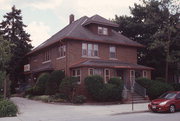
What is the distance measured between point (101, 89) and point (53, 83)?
569 cm

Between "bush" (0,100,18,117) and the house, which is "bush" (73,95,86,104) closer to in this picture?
the house

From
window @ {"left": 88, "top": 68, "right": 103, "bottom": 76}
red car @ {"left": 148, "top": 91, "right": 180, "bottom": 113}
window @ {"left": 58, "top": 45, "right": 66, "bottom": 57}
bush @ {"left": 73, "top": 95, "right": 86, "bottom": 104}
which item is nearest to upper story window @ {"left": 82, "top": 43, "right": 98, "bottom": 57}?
window @ {"left": 58, "top": 45, "right": 66, "bottom": 57}

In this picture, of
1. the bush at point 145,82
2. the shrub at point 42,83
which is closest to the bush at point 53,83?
the shrub at point 42,83

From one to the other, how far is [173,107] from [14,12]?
30616 millimetres

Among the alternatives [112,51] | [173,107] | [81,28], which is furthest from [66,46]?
[173,107]

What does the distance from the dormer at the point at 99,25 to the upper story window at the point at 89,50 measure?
239 cm

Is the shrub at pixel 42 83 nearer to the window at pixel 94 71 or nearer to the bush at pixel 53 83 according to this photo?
the bush at pixel 53 83

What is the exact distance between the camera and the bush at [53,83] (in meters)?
25.9

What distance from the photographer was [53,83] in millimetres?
25953

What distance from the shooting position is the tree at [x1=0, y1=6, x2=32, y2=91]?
38.7m

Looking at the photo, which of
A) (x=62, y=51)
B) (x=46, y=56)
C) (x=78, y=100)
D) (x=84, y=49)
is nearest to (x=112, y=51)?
(x=84, y=49)

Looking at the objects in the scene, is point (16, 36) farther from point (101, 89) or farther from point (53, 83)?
point (101, 89)

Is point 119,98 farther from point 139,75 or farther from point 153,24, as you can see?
point 153,24

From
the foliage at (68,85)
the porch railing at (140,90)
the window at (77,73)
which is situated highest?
the window at (77,73)
